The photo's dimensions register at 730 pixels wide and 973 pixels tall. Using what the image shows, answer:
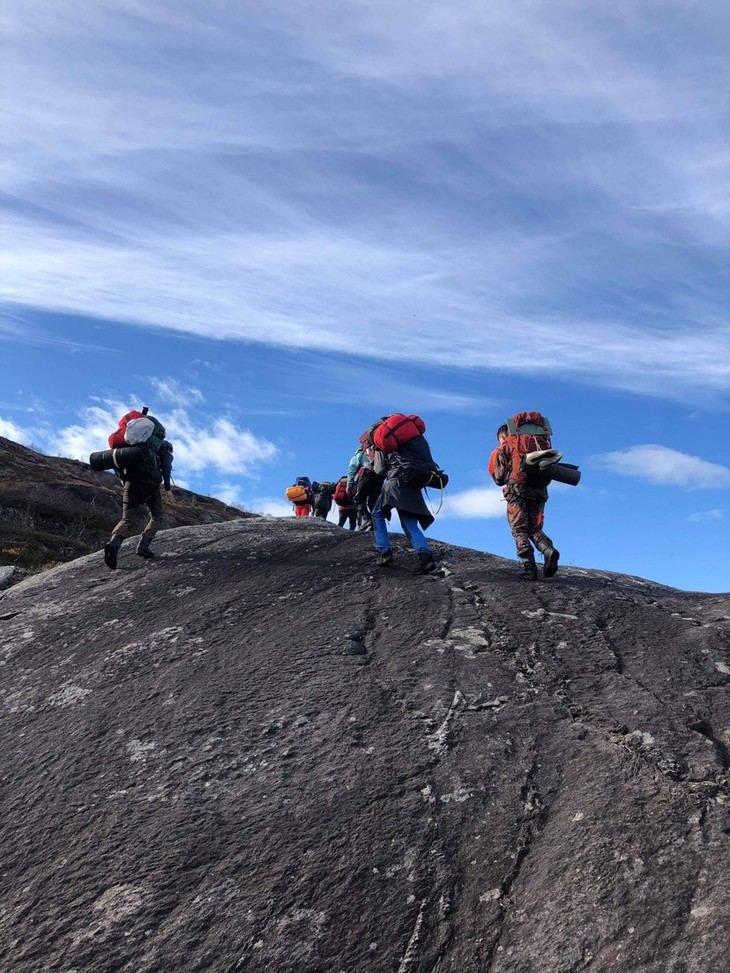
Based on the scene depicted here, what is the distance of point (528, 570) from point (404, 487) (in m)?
2.05

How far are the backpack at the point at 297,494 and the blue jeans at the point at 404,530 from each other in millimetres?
11668

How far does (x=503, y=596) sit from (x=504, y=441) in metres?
2.74

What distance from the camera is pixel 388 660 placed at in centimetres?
755

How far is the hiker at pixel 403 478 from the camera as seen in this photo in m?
10.6

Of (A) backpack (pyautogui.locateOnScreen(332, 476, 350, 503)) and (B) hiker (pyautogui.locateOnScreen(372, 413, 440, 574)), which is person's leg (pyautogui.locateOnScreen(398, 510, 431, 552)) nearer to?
(B) hiker (pyautogui.locateOnScreen(372, 413, 440, 574))

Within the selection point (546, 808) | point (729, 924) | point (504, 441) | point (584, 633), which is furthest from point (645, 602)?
→ point (729, 924)

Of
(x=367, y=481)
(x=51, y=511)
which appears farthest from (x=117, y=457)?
(x=51, y=511)

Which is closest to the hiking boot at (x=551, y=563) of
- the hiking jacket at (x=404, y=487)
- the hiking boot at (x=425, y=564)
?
the hiking boot at (x=425, y=564)

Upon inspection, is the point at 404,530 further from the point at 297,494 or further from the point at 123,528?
the point at 297,494

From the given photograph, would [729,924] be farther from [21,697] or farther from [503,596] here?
[21,697]

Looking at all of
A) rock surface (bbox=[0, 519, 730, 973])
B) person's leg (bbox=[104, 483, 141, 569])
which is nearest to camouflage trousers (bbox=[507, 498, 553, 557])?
rock surface (bbox=[0, 519, 730, 973])

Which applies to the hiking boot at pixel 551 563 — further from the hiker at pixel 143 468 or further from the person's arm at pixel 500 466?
the hiker at pixel 143 468

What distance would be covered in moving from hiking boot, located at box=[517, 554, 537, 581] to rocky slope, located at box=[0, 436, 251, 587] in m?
11.2

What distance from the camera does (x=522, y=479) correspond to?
416 inches
